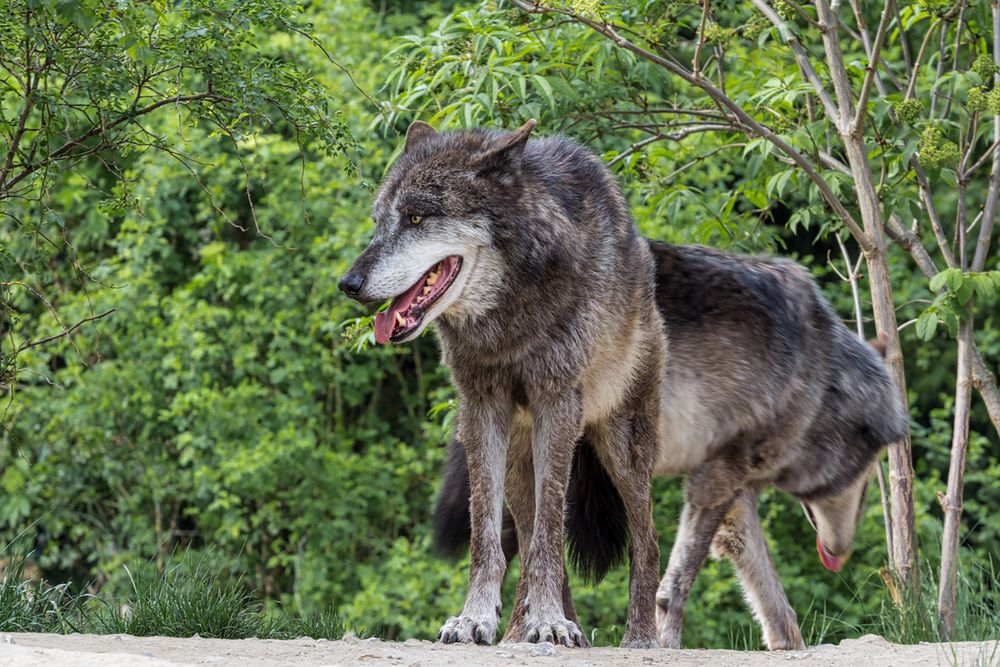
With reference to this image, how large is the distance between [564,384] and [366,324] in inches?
61.8

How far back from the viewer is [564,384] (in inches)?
168

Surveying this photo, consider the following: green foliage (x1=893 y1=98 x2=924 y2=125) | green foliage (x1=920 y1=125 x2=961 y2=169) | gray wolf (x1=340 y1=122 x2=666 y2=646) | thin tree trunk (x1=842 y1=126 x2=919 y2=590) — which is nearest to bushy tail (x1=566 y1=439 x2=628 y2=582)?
gray wolf (x1=340 y1=122 x2=666 y2=646)

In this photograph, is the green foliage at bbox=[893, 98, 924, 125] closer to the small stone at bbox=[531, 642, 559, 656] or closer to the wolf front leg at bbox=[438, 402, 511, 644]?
the wolf front leg at bbox=[438, 402, 511, 644]

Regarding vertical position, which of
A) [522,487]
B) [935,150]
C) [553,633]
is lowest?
[553,633]

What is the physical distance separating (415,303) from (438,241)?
209mm

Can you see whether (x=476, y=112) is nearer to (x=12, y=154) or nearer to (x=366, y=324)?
(x=366, y=324)

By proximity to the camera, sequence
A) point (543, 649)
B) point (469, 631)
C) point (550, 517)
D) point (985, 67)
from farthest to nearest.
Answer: point (985, 67) < point (550, 517) < point (469, 631) < point (543, 649)

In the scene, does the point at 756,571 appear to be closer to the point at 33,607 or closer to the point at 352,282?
the point at 352,282

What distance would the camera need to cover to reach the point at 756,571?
572cm

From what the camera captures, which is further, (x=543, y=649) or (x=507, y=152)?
(x=507, y=152)

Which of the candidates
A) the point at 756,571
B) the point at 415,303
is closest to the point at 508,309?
the point at 415,303

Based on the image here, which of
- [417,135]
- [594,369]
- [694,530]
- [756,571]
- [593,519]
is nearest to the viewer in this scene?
[594,369]

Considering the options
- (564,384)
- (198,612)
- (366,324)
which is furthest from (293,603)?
(564,384)

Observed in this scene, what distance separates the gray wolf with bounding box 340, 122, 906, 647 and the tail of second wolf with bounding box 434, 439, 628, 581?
0.05 ft
